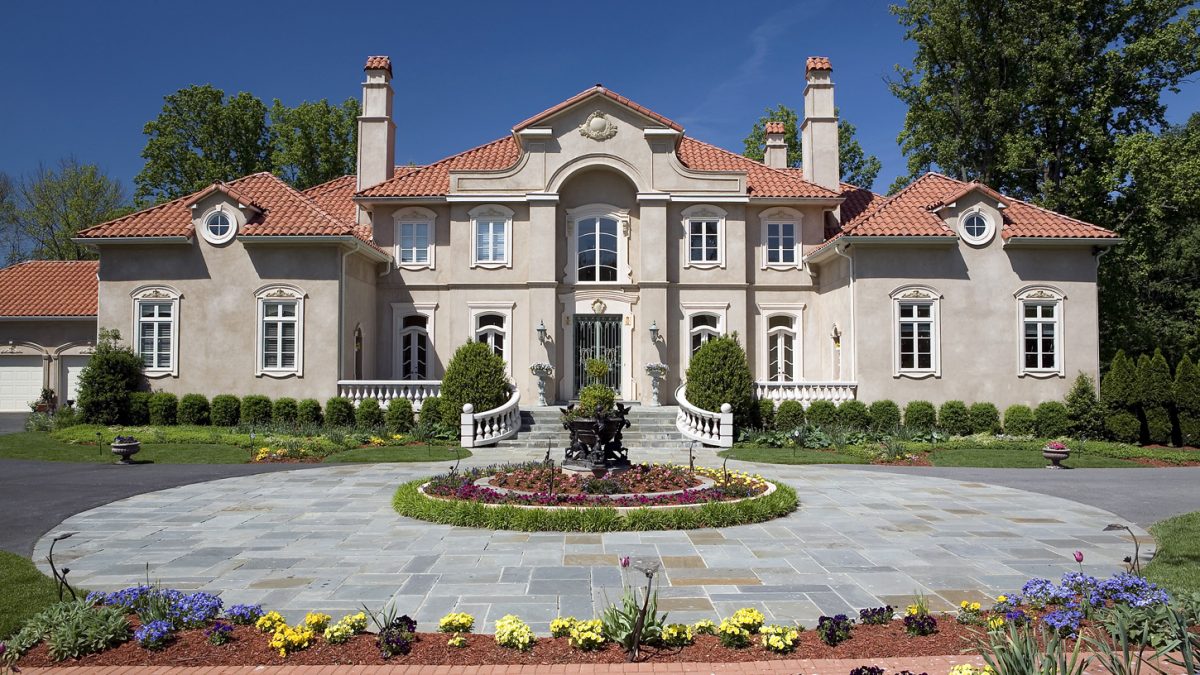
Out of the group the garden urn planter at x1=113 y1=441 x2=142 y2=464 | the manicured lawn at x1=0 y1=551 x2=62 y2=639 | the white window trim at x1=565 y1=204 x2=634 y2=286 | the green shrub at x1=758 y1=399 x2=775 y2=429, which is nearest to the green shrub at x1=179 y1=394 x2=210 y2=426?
the garden urn planter at x1=113 y1=441 x2=142 y2=464

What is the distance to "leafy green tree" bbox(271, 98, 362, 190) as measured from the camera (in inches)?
1492

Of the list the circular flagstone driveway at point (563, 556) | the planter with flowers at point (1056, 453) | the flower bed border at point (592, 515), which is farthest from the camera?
the planter with flowers at point (1056, 453)

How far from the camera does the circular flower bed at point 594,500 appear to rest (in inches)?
366

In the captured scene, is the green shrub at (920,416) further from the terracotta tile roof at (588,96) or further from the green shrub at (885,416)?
the terracotta tile roof at (588,96)

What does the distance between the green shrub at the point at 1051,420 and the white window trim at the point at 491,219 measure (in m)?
15.4

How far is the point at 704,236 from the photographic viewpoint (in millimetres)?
23109

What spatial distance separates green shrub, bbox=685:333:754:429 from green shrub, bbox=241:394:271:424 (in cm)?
1144

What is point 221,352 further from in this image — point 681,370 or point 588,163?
point 681,370

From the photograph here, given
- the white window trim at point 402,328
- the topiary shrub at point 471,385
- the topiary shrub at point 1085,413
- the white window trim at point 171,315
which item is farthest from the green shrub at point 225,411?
the topiary shrub at point 1085,413

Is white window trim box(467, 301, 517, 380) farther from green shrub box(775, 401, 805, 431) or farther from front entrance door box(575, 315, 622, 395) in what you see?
green shrub box(775, 401, 805, 431)

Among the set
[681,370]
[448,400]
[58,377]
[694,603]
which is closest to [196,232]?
[448,400]

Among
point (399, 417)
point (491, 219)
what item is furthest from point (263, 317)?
point (491, 219)

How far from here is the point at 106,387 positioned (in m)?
20.1

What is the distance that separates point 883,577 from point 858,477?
7.36m
